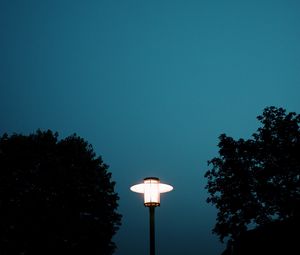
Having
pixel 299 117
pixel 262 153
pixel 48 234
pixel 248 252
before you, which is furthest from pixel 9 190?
pixel 299 117

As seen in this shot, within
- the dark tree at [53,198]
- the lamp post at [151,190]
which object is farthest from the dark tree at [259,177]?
the lamp post at [151,190]

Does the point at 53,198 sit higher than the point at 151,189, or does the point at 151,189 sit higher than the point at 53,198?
the point at 53,198

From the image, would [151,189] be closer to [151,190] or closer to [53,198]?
[151,190]

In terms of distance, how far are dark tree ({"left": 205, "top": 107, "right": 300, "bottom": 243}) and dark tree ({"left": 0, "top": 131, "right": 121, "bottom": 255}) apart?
8.64 meters

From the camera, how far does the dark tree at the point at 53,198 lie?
22.2 metres

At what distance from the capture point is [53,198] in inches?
922

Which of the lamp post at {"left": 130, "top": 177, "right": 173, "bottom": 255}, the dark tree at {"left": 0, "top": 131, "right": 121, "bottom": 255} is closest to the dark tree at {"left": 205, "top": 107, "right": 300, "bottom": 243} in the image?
the dark tree at {"left": 0, "top": 131, "right": 121, "bottom": 255}

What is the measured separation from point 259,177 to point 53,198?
1563 centimetres

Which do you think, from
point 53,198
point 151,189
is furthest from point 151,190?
point 53,198

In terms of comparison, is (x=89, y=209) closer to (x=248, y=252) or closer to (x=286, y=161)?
(x=248, y=252)

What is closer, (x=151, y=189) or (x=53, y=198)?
(x=151, y=189)

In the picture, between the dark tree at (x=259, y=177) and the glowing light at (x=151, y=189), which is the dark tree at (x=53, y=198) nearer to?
the dark tree at (x=259, y=177)

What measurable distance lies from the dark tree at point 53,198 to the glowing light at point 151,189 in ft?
56.0

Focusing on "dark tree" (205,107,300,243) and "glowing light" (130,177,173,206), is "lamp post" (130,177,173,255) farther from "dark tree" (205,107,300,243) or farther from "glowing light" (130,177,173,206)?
"dark tree" (205,107,300,243)
